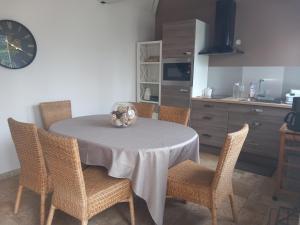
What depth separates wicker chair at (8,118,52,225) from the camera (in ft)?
5.98

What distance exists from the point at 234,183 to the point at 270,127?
930 millimetres

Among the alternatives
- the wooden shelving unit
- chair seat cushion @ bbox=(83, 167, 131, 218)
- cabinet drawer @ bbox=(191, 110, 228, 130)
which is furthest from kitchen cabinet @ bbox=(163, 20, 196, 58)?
chair seat cushion @ bbox=(83, 167, 131, 218)

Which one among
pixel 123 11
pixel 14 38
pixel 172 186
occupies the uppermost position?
pixel 123 11

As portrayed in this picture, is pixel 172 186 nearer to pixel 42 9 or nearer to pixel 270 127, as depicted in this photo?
pixel 270 127

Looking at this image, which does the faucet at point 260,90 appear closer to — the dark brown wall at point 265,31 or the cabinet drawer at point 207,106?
the dark brown wall at point 265,31

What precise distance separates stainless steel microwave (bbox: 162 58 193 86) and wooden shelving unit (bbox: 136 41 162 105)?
272 millimetres

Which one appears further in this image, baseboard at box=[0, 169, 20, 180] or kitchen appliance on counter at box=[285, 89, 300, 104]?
kitchen appliance on counter at box=[285, 89, 300, 104]

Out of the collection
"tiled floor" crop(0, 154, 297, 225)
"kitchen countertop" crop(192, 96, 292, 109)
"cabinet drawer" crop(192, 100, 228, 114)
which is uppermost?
"kitchen countertop" crop(192, 96, 292, 109)

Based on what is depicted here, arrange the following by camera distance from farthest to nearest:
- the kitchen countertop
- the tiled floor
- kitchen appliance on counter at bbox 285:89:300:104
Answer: kitchen appliance on counter at bbox 285:89:300:104
the kitchen countertop
the tiled floor

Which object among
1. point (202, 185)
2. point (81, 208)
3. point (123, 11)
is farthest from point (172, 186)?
point (123, 11)

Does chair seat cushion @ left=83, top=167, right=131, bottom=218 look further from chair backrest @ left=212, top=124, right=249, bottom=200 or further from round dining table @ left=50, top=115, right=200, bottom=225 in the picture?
chair backrest @ left=212, top=124, right=249, bottom=200

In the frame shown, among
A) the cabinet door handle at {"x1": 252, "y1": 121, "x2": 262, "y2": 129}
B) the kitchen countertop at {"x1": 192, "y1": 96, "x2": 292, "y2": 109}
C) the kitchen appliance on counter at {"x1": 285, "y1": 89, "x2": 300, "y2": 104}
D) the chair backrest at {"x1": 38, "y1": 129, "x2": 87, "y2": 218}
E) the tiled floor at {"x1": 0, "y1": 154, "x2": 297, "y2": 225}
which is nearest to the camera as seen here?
the chair backrest at {"x1": 38, "y1": 129, "x2": 87, "y2": 218}

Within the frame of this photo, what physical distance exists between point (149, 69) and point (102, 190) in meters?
3.22

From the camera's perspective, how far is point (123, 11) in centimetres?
404
